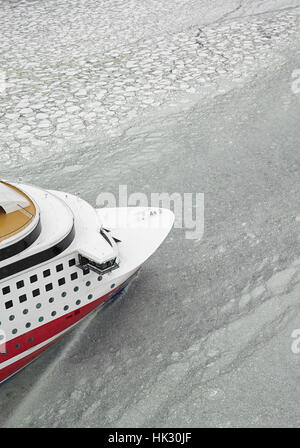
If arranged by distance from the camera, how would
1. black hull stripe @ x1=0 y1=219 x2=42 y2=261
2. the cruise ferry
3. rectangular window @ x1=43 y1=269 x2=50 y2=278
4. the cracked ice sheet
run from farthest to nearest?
the cracked ice sheet → rectangular window @ x1=43 y1=269 x2=50 y2=278 → the cruise ferry → black hull stripe @ x1=0 y1=219 x2=42 y2=261

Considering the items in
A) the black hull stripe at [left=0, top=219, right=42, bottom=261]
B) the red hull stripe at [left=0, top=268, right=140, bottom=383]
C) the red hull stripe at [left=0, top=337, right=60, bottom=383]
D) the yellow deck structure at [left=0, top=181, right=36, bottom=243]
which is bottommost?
the red hull stripe at [left=0, top=337, right=60, bottom=383]

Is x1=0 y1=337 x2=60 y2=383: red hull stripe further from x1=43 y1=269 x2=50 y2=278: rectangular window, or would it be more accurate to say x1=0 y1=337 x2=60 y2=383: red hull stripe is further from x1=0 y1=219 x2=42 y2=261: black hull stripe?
x1=0 y1=219 x2=42 y2=261: black hull stripe

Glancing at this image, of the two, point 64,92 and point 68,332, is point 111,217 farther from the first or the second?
point 64,92

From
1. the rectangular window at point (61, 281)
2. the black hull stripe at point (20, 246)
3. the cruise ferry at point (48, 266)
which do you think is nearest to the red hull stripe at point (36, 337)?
the cruise ferry at point (48, 266)

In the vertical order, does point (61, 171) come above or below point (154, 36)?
below

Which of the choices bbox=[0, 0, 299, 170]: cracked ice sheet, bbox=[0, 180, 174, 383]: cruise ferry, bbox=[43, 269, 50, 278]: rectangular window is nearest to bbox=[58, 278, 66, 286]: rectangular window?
bbox=[0, 180, 174, 383]: cruise ferry

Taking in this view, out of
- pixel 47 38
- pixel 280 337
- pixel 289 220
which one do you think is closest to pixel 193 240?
pixel 289 220

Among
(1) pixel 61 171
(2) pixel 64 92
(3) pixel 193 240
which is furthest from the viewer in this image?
(2) pixel 64 92

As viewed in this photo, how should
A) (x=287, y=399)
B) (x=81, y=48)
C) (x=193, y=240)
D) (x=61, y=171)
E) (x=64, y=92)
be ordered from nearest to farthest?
(x=287, y=399), (x=193, y=240), (x=61, y=171), (x=64, y=92), (x=81, y=48)
